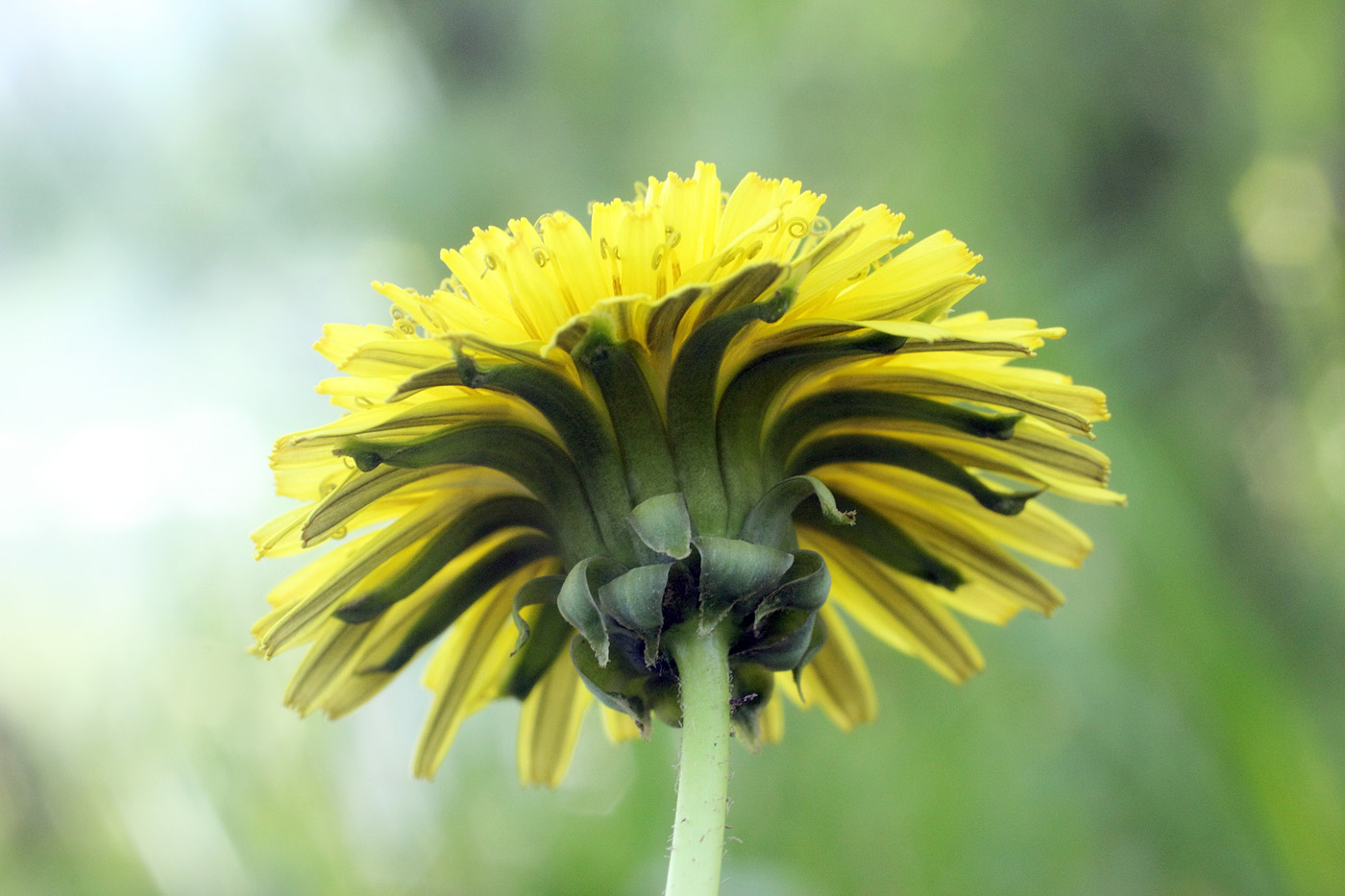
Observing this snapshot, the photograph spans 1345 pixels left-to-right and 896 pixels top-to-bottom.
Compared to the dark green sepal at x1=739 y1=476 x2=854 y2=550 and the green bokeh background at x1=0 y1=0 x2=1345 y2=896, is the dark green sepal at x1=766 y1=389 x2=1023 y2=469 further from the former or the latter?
the green bokeh background at x1=0 y1=0 x2=1345 y2=896

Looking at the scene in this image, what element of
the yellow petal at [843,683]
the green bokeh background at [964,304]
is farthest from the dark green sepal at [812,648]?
the green bokeh background at [964,304]

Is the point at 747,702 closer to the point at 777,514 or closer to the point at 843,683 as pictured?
the point at 777,514

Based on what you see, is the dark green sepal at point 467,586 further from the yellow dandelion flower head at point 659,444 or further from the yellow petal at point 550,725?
the yellow petal at point 550,725

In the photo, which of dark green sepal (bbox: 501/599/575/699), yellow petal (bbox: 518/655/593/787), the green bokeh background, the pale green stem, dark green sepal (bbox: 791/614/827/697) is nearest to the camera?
the pale green stem

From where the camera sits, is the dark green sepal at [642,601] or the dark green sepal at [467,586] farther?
the dark green sepal at [467,586]

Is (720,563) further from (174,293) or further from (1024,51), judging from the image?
(174,293)

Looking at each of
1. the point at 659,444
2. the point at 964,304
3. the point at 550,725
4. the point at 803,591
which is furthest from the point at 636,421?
the point at 964,304

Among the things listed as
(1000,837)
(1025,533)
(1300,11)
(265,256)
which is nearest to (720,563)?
(1025,533)

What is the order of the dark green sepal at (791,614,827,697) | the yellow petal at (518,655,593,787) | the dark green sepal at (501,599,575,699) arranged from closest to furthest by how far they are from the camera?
1. the dark green sepal at (791,614,827,697)
2. the dark green sepal at (501,599,575,699)
3. the yellow petal at (518,655,593,787)

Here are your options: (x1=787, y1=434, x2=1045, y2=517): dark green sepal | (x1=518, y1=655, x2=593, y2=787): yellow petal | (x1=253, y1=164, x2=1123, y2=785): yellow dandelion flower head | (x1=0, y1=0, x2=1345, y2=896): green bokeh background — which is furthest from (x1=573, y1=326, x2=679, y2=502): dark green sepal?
(x1=0, y1=0, x2=1345, y2=896): green bokeh background

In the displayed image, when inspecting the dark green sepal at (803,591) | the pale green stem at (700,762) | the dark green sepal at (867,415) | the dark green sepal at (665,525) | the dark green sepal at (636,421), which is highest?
the dark green sepal at (867,415)
